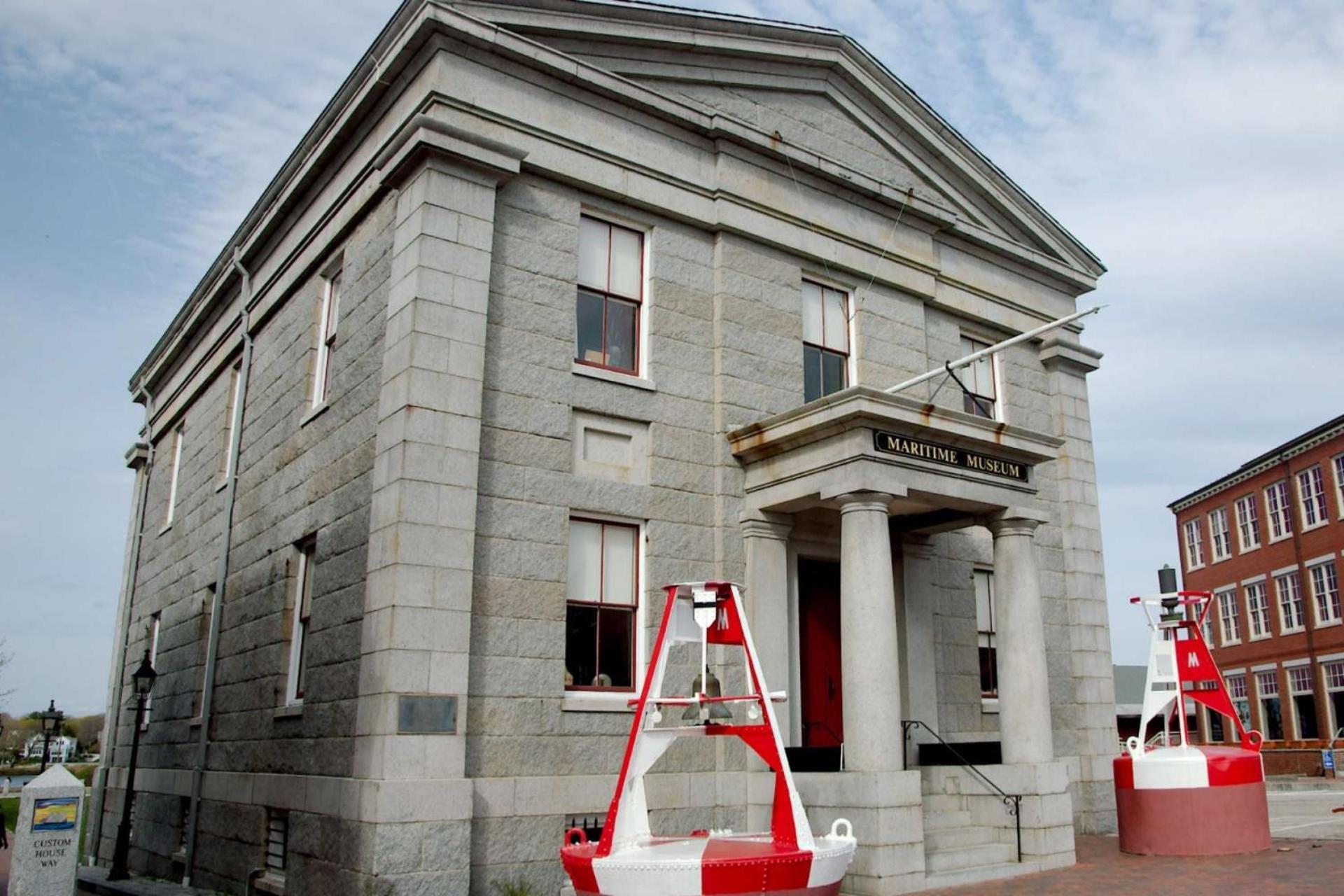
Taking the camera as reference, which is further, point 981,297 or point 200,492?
point 200,492

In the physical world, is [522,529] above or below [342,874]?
above

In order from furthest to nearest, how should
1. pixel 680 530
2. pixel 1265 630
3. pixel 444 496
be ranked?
pixel 1265 630, pixel 680 530, pixel 444 496

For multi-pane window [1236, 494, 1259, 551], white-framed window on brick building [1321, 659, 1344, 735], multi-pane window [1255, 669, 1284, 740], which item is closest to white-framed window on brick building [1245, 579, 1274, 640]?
multi-pane window [1255, 669, 1284, 740]

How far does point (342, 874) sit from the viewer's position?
11.7 metres

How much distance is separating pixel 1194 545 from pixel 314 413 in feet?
166

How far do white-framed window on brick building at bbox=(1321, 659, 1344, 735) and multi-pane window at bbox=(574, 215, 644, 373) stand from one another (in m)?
39.1

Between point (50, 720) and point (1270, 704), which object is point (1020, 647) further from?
point (1270, 704)

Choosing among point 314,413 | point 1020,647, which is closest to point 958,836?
point 1020,647

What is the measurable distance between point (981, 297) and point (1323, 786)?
2322 centimetres

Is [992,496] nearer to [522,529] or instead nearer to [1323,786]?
[522,529]

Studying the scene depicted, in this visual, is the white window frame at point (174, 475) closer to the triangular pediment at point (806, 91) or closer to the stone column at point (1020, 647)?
the triangular pediment at point (806, 91)

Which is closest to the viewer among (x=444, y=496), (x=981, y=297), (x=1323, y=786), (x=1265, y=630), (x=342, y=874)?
(x=342, y=874)

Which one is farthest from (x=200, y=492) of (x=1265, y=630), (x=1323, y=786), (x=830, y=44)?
(x=1265, y=630)

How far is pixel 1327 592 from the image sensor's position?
43906mm
